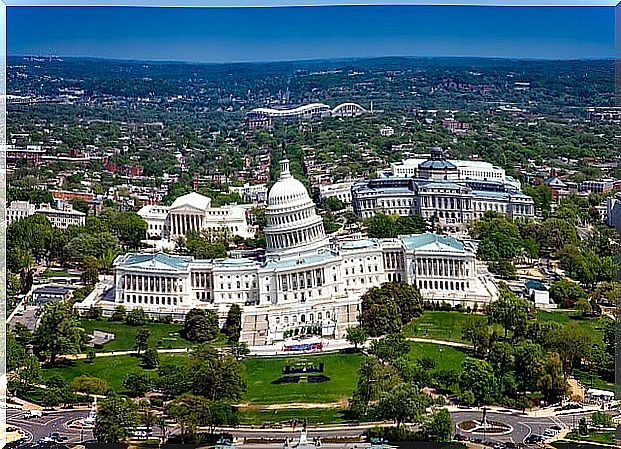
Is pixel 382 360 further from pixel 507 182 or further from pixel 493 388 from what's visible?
pixel 507 182

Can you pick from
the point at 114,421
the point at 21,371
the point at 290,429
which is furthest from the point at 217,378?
the point at 21,371

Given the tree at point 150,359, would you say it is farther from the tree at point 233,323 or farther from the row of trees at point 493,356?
the row of trees at point 493,356

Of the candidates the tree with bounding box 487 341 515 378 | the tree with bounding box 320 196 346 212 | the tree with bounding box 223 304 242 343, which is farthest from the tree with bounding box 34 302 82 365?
the tree with bounding box 487 341 515 378

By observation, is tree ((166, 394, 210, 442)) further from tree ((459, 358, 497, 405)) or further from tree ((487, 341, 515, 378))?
tree ((487, 341, 515, 378))

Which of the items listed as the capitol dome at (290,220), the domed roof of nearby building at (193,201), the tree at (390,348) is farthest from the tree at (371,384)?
the domed roof of nearby building at (193,201)

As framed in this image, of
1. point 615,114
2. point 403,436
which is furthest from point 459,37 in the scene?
point 403,436

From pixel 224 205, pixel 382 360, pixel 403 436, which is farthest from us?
pixel 224 205
